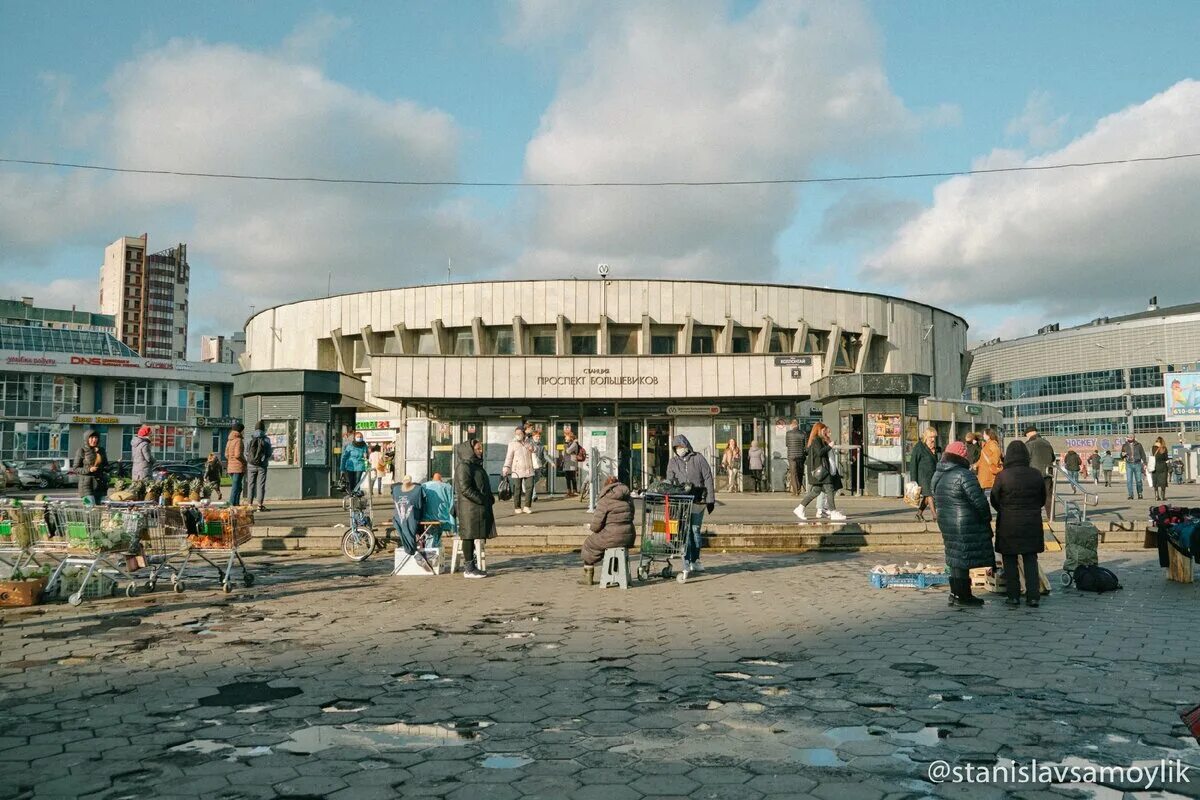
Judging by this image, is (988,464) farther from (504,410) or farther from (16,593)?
(504,410)

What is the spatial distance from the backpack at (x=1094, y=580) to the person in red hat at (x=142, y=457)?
13771 mm

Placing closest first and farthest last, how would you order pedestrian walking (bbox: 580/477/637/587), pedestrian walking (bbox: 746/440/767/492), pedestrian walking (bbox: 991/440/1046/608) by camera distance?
1. pedestrian walking (bbox: 991/440/1046/608)
2. pedestrian walking (bbox: 580/477/637/587)
3. pedestrian walking (bbox: 746/440/767/492)

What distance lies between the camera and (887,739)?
4.48 metres

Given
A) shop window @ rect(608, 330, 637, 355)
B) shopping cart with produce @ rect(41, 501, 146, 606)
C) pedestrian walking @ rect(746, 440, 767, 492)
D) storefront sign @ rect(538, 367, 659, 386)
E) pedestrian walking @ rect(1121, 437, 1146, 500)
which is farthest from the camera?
shop window @ rect(608, 330, 637, 355)

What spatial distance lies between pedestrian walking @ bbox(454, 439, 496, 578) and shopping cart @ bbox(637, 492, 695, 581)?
2018 mm

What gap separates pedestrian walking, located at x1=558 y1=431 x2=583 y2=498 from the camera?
2130 centimetres

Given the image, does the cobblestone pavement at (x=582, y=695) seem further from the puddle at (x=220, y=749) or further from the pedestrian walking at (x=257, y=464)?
the pedestrian walking at (x=257, y=464)

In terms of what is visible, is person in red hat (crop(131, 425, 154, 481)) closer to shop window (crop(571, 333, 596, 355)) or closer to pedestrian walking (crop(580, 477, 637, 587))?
pedestrian walking (crop(580, 477, 637, 587))

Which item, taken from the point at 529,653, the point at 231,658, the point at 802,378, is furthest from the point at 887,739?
the point at 802,378

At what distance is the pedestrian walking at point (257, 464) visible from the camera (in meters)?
17.6

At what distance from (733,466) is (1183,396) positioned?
124 feet

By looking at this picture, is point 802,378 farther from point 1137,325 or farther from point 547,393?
point 1137,325

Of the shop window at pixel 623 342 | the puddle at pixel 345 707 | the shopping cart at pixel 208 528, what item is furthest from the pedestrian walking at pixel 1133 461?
the puddle at pixel 345 707

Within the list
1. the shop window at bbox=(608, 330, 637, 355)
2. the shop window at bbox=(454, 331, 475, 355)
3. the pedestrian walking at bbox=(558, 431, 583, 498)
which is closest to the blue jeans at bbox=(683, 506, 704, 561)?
the pedestrian walking at bbox=(558, 431, 583, 498)
